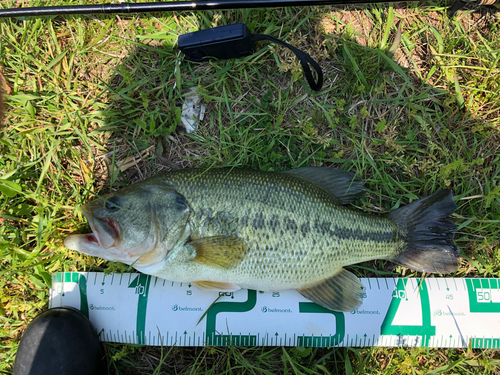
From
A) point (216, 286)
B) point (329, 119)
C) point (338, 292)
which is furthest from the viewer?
point (329, 119)

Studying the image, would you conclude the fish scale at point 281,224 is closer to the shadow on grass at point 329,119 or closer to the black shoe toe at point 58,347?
the shadow on grass at point 329,119

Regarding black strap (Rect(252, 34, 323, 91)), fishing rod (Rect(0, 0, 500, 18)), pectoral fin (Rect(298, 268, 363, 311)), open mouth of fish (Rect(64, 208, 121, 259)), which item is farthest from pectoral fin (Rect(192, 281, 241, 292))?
fishing rod (Rect(0, 0, 500, 18))

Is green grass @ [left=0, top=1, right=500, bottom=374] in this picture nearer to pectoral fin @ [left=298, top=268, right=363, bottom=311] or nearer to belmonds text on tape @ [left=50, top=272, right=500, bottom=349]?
belmonds text on tape @ [left=50, top=272, right=500, bottom=349]

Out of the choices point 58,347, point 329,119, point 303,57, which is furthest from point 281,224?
point 58,347

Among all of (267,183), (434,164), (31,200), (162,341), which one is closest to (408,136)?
(434,164)

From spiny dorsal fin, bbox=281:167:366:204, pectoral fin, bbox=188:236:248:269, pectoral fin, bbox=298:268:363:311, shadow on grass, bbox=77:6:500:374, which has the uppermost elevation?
shadow on grass, bbox=77:6:500:374

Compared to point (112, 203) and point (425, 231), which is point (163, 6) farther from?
point (425, 231)

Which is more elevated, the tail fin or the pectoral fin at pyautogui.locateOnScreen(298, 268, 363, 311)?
the tail fin

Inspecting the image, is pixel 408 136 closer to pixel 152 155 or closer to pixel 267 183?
pixel 267 183
